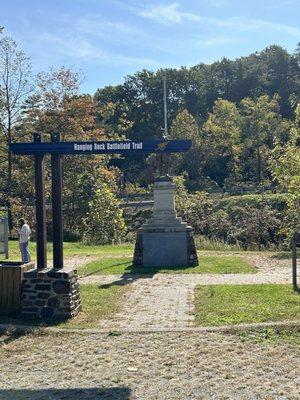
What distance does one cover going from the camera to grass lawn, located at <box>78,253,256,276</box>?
1492 cm

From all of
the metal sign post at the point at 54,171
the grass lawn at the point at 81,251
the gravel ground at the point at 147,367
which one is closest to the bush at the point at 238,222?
the grass lawn at the point at 81,251

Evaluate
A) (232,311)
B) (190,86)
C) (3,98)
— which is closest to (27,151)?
(232,311)

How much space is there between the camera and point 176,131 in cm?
5141

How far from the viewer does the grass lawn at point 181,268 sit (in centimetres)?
1492

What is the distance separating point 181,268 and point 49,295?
658 centimetres

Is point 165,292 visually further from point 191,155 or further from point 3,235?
point 191,155

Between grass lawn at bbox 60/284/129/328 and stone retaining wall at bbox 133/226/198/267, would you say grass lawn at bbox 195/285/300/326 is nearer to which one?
grass lawn at bbox 60/284/129/328

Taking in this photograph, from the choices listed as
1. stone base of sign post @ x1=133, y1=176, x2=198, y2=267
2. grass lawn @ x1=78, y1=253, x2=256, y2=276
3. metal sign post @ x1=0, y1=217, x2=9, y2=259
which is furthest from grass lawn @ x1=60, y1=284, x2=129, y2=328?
metal sign post @ x1=0, y1=217, x2=9, y2=259

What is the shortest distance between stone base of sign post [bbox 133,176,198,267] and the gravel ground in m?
7.66

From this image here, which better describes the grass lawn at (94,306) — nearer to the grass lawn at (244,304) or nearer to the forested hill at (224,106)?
the grass lawn at (244,304)

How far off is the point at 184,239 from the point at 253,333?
784 centimetres

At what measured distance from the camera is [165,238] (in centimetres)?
1587

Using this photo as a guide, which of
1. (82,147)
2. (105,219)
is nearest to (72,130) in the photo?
(105,219)

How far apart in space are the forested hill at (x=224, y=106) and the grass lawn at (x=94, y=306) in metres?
36.9
